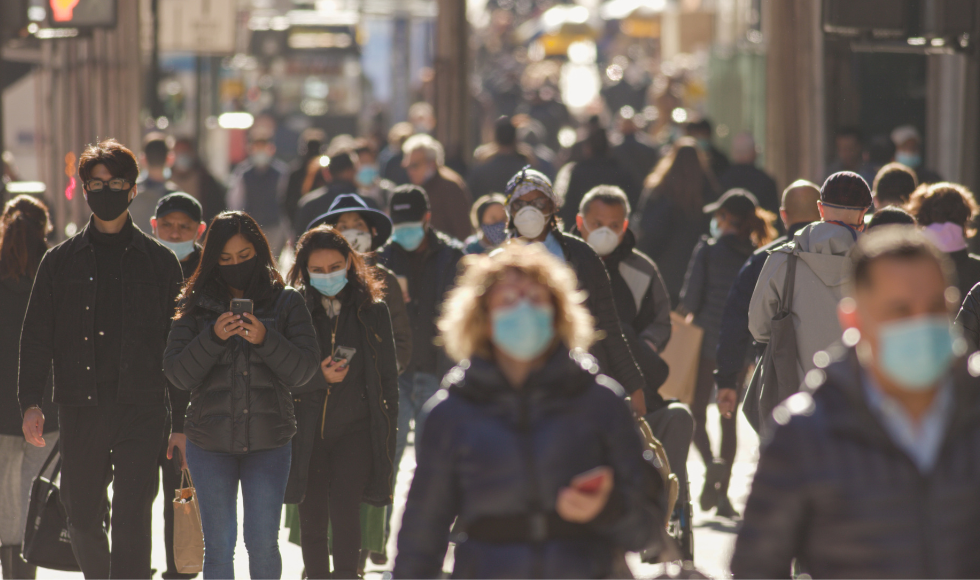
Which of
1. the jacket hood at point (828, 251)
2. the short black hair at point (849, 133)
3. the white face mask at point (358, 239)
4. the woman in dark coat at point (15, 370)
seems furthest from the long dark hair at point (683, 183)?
the woman in dark coat at point (15, 370)

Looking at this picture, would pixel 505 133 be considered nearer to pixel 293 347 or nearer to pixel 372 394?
pixel 372 394

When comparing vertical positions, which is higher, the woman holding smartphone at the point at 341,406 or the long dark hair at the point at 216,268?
the long dark hair at the point at 216,268

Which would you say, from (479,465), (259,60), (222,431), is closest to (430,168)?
(222,431)

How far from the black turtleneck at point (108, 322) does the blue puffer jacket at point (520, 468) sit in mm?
2614

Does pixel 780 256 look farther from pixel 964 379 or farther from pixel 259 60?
pixel 259 60

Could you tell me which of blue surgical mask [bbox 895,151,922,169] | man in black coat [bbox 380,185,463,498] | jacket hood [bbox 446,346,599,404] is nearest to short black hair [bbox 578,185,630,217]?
man in black coat [bbox 380,185,463,498]

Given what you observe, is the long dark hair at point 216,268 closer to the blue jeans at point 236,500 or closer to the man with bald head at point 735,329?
the blue jeans at point 236,500

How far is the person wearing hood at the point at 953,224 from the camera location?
279 inches

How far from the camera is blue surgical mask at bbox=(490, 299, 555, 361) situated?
349 cm

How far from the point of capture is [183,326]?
18.5ft

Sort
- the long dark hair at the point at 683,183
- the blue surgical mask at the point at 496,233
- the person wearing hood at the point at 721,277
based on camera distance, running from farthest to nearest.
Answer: the long dark hair at the point at 683,183, the person wearing hood at the point at 721,277, the blue surgical mask at the point at 496,233

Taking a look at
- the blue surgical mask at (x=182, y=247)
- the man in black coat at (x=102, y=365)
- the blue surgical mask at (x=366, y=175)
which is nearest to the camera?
the man in black coat at (x=102, y=365)

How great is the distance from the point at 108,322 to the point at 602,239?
2466 millimetres

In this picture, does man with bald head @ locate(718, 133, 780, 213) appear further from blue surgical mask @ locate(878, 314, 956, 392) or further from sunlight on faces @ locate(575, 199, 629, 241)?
blue surgical mask @ locate(878, 314, 956, 392)
